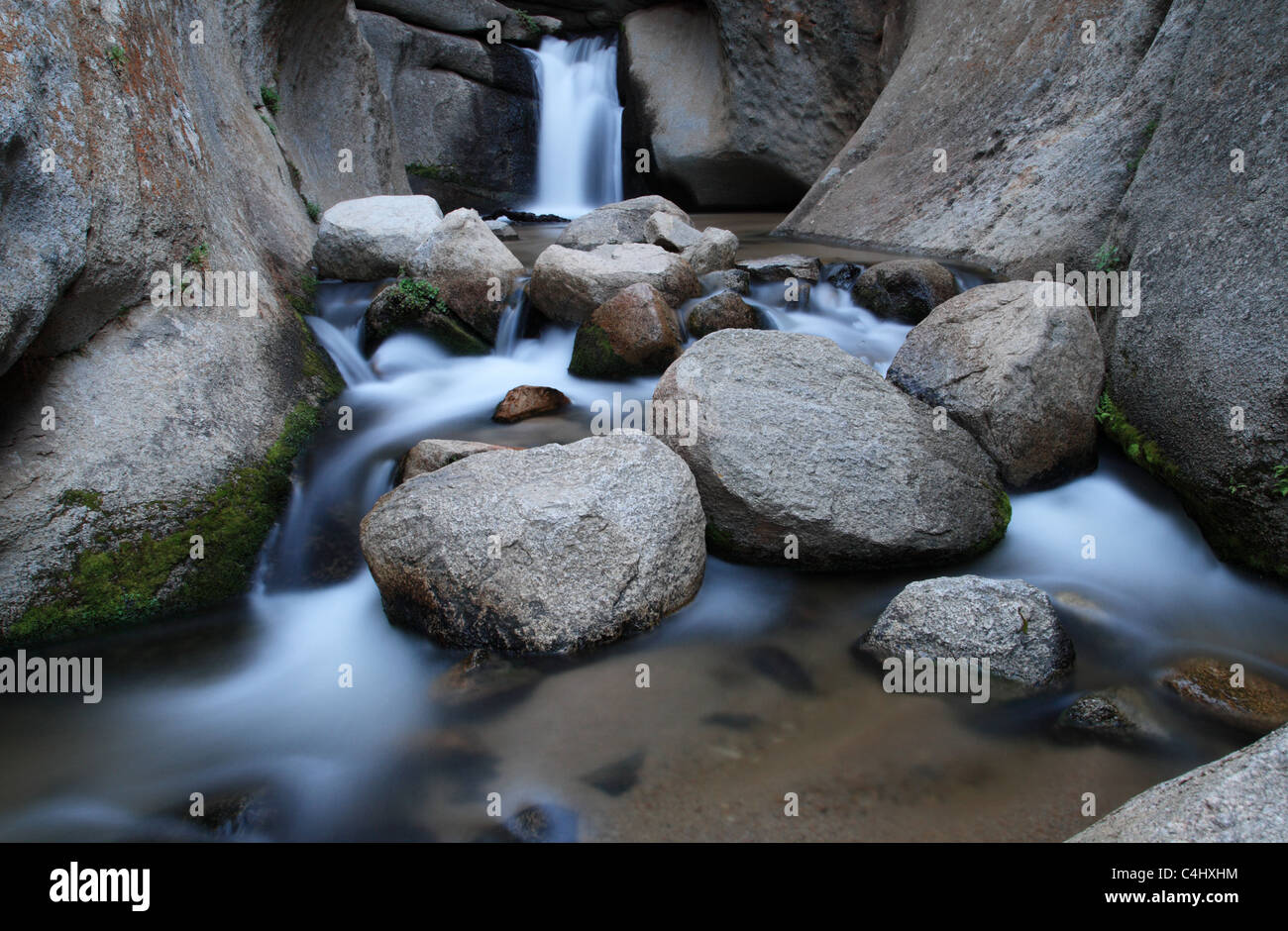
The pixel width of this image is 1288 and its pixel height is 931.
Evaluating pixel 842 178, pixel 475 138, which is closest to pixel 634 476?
pixel 842 178

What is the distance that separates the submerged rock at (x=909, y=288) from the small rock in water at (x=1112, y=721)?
439 cm

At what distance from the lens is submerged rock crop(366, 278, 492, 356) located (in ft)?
23.8

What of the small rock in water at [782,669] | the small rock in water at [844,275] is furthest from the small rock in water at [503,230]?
the small rock in water at [782,669]

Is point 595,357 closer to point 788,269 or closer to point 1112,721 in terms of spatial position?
point 788,269

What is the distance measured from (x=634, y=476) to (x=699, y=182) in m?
12.9

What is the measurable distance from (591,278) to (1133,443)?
14.6ft

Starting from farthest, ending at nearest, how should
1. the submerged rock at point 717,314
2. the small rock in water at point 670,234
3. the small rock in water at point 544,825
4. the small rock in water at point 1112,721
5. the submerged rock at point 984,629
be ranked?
the small rock in water at point 670,234, the submerged rock at point 717,314, the submerged rock at point 984,629, the small rock in water at point 1112,721, the small rock in water at point 544,825

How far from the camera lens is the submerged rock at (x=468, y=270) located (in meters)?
7.46

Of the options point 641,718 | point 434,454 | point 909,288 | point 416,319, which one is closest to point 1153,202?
point 909,288

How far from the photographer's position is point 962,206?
883 centimetres

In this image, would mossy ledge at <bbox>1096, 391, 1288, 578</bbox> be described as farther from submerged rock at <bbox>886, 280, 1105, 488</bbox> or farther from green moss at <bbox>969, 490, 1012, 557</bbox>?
green moss at <bbox>969, 490, 1012, 557</bbox>

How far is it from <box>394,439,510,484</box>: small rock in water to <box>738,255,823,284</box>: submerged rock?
14.1ft

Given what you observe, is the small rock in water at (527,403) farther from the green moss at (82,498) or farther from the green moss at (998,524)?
the green moss at (998,524)
